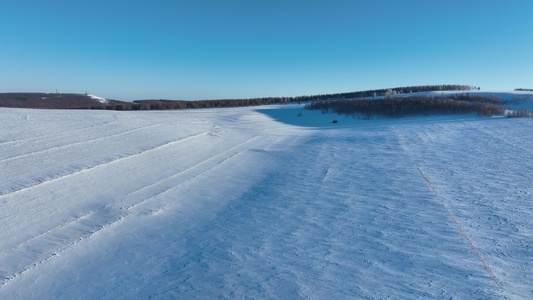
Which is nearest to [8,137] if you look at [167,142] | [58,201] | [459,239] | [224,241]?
[167,142]

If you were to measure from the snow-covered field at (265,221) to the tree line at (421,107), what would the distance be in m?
8.47

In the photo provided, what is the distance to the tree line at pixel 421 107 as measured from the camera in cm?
1801

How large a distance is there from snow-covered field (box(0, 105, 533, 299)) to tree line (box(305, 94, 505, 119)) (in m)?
8.47

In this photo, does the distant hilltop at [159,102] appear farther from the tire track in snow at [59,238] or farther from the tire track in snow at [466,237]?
the tire track in snow at [466,237]

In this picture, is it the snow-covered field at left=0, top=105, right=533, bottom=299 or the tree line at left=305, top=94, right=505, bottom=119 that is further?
the tree line at left=305, top=94, right=505, bottom=119

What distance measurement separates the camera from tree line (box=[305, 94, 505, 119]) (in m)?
18.0

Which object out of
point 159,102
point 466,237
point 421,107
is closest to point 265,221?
point 466,237

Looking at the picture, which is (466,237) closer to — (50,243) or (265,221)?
(265,221)

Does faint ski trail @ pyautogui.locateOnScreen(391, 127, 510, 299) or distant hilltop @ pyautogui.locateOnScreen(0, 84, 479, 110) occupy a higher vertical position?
distant hilltop @ pyautogui.locateOnScreen(0, 84, 479, 110)

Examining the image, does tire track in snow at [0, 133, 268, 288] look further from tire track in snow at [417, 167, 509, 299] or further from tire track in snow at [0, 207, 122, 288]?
tire track in snow at [417, 167, 509, 299]

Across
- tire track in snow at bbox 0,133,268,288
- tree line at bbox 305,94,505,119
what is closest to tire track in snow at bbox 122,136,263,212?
tire track in snow at bbox 0,133,268,288

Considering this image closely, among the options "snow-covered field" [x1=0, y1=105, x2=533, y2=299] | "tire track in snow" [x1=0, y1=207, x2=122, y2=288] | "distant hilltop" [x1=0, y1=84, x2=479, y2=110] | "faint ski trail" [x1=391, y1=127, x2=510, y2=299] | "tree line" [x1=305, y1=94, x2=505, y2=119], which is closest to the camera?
"faint ski trail" [x1=391, y1=127, x2=510, y2=299]

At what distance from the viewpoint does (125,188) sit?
7.09m

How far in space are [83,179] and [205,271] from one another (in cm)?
481
